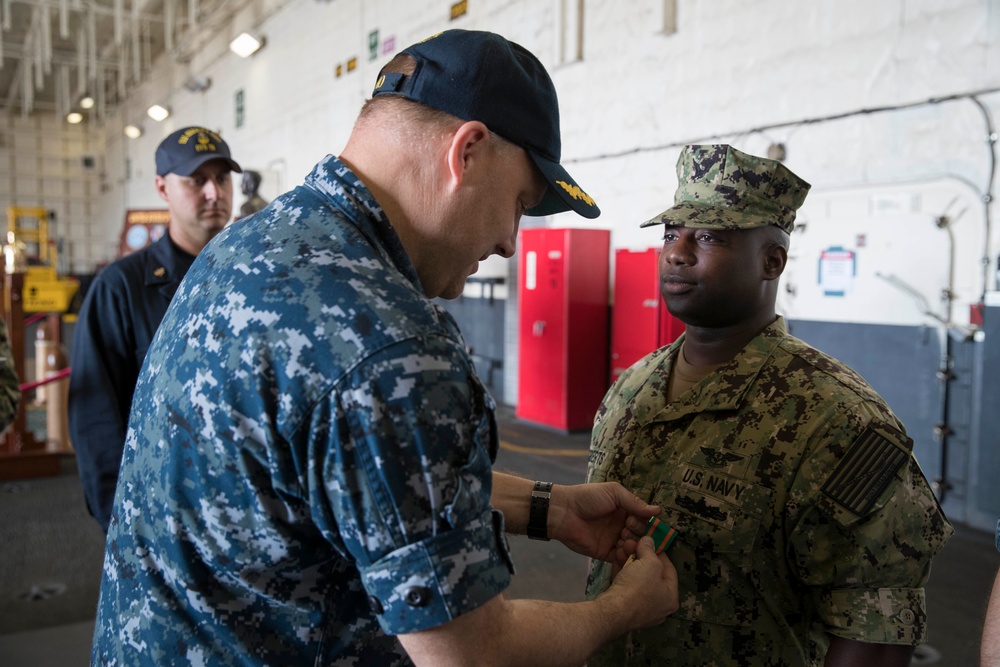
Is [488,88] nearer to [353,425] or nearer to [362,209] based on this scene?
[362,209]

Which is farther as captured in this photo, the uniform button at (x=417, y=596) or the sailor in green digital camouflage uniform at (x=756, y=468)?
the sailor in green digital camouflage uniform at (x=756, y=468)

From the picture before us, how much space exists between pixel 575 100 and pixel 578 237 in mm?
1416

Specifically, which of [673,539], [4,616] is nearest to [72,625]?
[4,616]

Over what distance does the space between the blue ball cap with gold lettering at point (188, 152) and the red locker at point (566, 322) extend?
435cm

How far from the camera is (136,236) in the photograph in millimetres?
11883

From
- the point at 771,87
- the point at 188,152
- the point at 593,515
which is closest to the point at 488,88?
the point at 593,515

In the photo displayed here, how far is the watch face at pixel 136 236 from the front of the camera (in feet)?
38.7

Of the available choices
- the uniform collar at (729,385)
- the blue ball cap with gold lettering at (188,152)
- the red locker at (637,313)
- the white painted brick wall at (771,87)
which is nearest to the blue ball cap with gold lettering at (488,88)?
the uniform collar at (729,385)

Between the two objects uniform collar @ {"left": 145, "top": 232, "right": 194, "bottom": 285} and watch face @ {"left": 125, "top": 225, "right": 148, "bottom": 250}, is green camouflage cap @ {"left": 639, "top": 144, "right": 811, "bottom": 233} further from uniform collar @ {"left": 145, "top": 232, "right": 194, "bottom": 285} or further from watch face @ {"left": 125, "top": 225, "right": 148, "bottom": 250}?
watch face @ {"left": 125, "top": 225, "right": 148, "bottom": 250}

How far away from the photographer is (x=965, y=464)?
448cm

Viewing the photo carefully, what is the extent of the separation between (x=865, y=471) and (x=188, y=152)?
8.10 feet

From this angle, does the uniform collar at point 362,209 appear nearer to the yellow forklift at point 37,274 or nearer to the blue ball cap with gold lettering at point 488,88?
the blue ball cap with gold lettering at point 488,88

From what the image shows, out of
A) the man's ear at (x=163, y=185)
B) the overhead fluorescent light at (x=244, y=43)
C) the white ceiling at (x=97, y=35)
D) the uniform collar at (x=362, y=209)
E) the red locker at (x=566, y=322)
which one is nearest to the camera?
the uniform collar at (x=362, y=209)

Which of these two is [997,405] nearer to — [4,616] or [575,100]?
[575,100]
